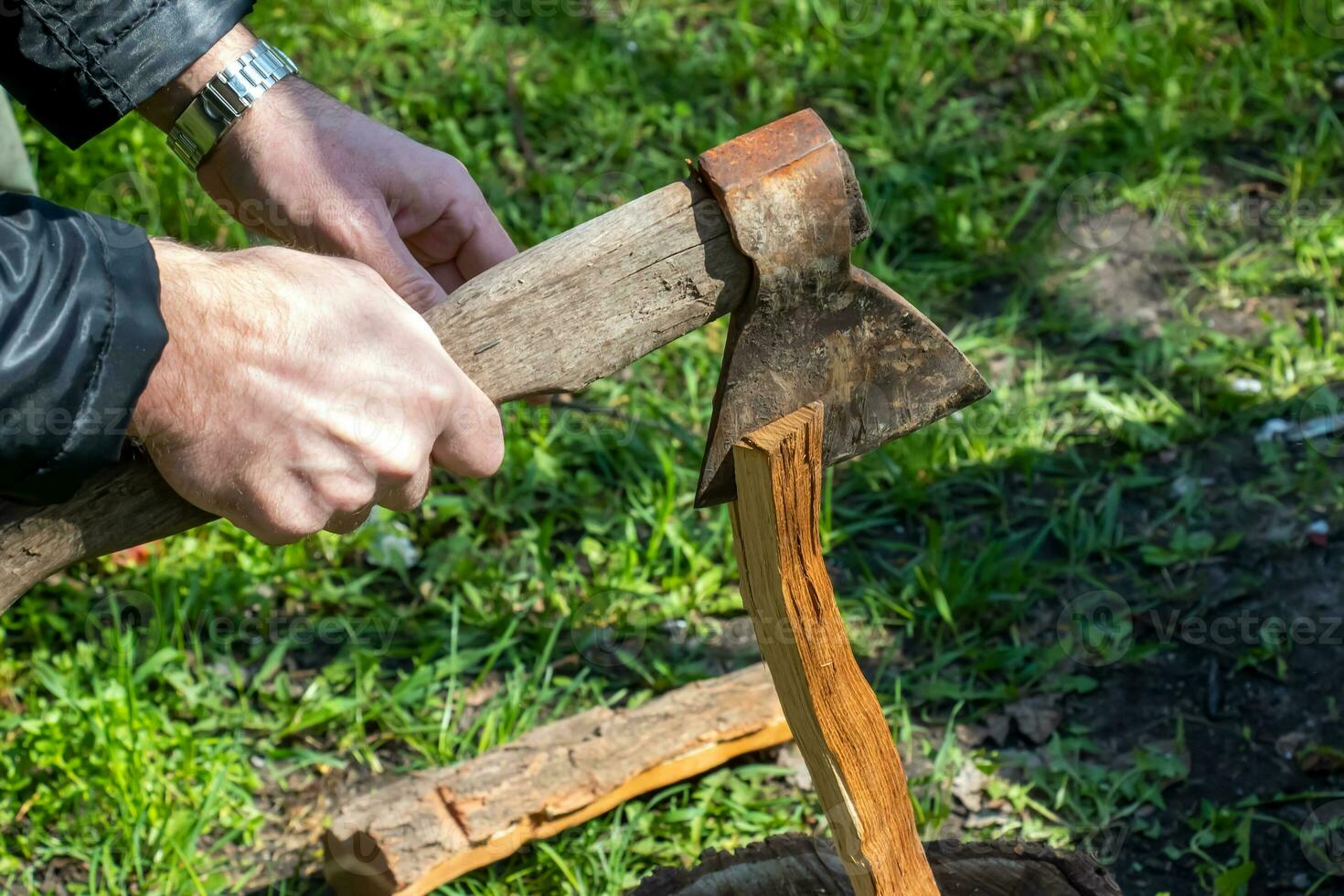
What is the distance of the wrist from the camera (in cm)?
205

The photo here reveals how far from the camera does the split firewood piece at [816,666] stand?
5.74 ft

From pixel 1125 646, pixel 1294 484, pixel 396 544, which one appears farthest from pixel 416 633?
pixel 1294 484

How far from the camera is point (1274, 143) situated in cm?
434

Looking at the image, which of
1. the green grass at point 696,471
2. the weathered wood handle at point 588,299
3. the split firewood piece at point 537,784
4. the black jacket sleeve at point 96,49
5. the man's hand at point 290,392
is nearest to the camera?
the man's hand at point 290,392

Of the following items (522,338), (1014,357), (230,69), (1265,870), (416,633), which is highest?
(230,69)

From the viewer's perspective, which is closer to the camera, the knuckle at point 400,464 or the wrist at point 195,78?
the knuckle at point 400,464

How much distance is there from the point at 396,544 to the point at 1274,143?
3253 millimetres

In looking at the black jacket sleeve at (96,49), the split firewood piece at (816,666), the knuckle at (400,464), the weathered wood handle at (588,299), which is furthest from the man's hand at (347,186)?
the split firewood piece at (816,666)

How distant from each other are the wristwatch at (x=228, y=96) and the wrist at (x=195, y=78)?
12 mm

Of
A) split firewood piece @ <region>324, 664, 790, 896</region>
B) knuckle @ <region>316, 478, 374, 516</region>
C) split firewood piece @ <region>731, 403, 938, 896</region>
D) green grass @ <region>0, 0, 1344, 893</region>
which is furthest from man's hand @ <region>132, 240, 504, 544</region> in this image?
green grass @ <region>0, 0, 1344, 893</region>

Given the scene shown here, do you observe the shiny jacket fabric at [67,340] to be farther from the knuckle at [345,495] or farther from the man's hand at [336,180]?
the man's hand at [336,180]

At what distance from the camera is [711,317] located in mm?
1804

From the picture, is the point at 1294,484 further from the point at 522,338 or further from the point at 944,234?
the point at 522,338

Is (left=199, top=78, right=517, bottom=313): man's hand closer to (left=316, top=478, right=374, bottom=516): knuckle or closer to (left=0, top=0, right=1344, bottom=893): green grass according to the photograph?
(left=316, top=478, right=374, bottom=516): knuckle
